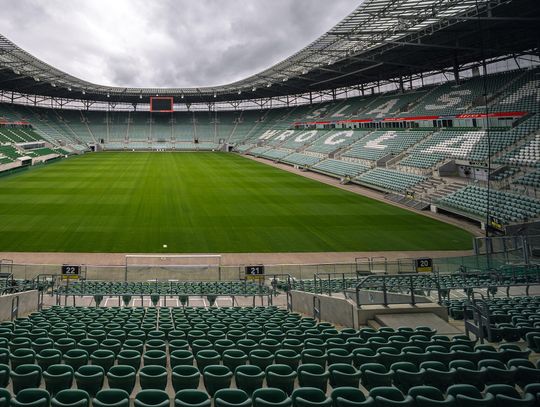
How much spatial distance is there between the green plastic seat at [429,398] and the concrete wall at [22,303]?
38.3ft

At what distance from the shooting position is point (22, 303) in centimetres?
1255

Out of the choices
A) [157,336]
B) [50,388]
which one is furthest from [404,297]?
[50,388]

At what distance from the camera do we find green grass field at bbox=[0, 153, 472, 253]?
23.6 m

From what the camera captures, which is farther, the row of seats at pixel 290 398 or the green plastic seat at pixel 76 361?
the green plastic seat at pixel 76 361

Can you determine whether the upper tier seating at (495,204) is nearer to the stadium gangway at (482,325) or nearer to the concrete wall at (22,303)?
the stadium gangway at (482,325)

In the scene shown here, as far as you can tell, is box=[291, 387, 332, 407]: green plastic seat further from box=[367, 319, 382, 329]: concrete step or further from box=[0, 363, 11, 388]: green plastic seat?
box=[367, 319, 382, 329]: concrete step

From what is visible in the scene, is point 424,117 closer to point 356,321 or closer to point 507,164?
point 507,164

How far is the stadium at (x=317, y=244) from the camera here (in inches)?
219

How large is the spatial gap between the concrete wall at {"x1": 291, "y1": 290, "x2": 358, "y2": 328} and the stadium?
0.08 meters

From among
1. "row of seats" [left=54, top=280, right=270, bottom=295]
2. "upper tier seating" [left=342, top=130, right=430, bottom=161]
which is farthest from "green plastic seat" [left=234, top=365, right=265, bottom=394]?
"upper tier seating" [left=342, top=130, right=430, bottom=161]

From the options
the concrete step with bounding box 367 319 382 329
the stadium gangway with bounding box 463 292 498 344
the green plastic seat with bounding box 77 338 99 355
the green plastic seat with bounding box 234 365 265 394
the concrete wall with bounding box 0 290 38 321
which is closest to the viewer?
the green plastic seat with bounding box 234 365 265 394

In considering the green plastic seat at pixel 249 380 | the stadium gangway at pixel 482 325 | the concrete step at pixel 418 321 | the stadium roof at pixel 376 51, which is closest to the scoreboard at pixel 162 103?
the stadium roof at pixel 376 51

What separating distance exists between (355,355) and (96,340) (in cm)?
493

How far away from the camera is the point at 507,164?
32.1m
